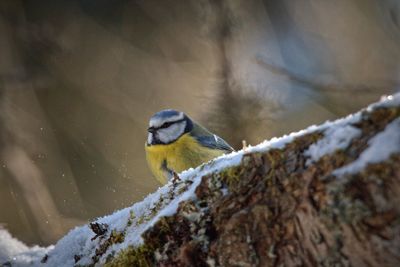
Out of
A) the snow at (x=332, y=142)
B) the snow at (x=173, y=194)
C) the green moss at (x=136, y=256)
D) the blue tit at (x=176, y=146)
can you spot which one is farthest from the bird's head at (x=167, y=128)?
the snow at (x=332, y=142)

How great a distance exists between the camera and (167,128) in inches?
130

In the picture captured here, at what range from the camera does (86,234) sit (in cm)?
148

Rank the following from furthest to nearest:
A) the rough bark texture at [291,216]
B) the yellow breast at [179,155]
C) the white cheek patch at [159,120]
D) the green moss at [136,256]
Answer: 1. the white cheek patch at [159,120]
2. the yellow breast at [179,155]
3. the green moss at [136,256]
4. the rough bark texture at [291,216]

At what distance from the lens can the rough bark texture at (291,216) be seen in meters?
0.79

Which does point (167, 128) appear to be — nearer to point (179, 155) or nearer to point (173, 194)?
point (179, 155)

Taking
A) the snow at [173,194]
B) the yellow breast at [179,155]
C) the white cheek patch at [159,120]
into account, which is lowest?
the snow at [173,194]

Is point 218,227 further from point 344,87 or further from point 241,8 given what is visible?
point 241,8

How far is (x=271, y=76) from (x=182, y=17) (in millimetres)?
1227

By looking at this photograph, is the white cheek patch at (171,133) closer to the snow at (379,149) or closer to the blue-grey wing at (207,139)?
the blue-grey wing at (207,139)

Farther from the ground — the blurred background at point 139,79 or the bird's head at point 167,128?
the blurred background at point 139,79

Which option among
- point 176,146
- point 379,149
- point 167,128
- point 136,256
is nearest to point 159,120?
point 167,128

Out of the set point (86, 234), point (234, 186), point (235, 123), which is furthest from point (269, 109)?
point (234, 186)

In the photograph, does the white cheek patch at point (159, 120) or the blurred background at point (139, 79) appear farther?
the blurred background at point (139, 79)

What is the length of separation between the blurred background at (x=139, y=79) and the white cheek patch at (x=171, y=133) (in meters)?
1.33
